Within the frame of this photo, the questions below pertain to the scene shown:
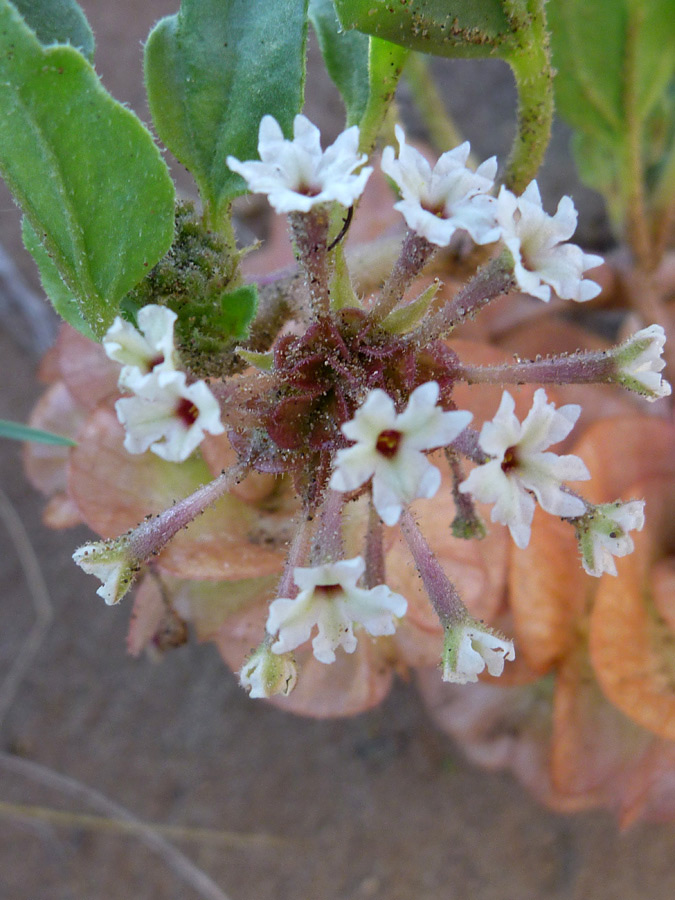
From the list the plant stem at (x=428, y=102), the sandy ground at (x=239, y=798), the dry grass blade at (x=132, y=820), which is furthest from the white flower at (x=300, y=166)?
the dry grass blade at (x=132, y=820)

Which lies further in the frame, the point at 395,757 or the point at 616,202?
the point at 395,757

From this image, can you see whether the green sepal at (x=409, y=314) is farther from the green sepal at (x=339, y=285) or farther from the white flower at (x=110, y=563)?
the white flower at (x=110, y=563)

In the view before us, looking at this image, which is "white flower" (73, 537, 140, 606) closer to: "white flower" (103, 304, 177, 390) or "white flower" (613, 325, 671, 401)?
"white flower" (103, 304, 177, 390)

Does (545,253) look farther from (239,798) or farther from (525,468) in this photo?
(239,798)

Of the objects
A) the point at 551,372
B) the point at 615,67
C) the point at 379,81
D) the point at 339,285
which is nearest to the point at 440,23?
the point at 379,81

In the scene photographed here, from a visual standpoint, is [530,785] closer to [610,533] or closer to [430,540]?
[430,540]

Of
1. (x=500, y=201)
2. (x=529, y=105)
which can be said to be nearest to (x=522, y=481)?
(x=500, y=201)

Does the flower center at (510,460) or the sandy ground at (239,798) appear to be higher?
the flower center at (510,460)
